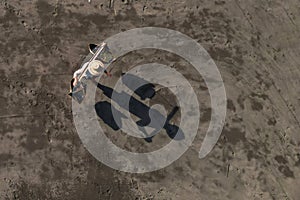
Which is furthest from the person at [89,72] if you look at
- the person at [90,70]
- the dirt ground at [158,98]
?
the dirt ground at [158,98]

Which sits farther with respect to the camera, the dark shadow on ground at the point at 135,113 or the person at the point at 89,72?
the dark shadow on ground at the point at 135,113


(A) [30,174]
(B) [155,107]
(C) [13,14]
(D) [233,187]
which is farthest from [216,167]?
(C) [13,14]

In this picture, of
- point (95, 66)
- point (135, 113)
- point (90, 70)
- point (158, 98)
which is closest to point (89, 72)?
point (90, 70)

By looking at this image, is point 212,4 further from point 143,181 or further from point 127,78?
point 143,181

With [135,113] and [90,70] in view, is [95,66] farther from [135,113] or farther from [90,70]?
[135,113]

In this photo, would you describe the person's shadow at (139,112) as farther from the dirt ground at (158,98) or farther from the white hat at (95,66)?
the white hat at (95,66)

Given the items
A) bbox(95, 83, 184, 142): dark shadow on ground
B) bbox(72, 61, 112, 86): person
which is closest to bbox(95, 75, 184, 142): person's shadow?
bbox(95, 83, 184, 142): dark shadow on ground
